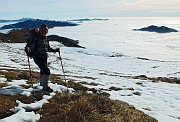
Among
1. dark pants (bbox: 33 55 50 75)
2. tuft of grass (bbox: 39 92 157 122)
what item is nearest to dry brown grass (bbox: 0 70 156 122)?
tuft of grass (bbox: 39 92 157 122)

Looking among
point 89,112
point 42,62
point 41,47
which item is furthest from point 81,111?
point 41,47

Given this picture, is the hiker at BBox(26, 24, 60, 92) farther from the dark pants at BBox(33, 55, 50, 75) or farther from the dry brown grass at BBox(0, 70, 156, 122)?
the dry brown grass at BBox(0, 70, 156, 122)

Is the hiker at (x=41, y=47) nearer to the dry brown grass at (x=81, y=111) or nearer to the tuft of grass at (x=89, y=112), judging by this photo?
the dry brown grass at (x=81, y=111)

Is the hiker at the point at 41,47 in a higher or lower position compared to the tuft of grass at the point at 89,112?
higher

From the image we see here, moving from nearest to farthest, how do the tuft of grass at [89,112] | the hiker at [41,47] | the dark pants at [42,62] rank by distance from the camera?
the tuft of grass at [89,112]
the hiker at [41,47]
the dark pants at [42,62]

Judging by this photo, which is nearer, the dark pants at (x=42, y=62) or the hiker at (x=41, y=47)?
the hiker at (x=41, y=47)

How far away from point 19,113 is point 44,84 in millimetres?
3211

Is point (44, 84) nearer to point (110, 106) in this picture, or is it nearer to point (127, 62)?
point (110, 106)

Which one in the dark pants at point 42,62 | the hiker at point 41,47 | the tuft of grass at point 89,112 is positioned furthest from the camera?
the dark pants at point 42,62

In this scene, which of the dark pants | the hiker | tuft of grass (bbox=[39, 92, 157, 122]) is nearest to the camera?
tuft of grass (bbox=[39, 92, 157, 122])

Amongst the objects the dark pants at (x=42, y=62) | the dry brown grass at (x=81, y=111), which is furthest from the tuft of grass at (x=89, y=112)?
the dark pants at (x=42, y=62)

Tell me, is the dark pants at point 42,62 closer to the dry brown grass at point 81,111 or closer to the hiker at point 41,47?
the hiker at point 41,47

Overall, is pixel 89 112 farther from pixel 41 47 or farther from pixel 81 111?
pixel 41 47

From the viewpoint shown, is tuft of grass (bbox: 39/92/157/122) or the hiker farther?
the hiker
